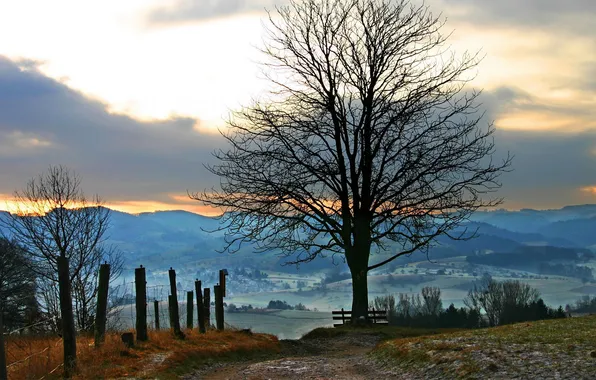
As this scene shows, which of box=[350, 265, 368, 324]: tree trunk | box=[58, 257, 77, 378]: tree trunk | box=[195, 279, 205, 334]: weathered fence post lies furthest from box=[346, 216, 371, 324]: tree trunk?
box=[58, 257, 77, 378]: tree trunk

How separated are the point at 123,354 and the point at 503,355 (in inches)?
405

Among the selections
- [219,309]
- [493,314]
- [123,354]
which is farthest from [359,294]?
[493,314]

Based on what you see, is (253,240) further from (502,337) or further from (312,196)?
(502,337)

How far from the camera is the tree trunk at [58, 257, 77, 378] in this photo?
14828mm

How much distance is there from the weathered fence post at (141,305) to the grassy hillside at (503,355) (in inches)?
298

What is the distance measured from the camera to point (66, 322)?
49.1 feet

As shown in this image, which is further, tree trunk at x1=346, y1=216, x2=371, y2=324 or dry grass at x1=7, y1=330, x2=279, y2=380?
tree trunk at x1=346, y1=216, x2=371, y2=324

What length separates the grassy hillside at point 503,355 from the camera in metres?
12.1

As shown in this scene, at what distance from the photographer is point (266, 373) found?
52.7 feet

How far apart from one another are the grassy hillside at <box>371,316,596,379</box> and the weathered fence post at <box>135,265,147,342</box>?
7.58 meters

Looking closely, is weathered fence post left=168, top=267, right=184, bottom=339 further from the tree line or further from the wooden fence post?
the tree line

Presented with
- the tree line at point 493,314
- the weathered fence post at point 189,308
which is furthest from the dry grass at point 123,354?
the tree line at point 493,314

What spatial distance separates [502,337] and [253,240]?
17.4 metres

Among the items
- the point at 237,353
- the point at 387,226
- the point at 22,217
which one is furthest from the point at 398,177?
the point at 22,217
